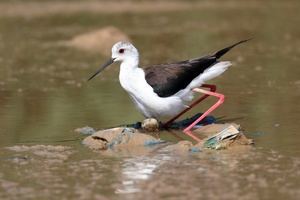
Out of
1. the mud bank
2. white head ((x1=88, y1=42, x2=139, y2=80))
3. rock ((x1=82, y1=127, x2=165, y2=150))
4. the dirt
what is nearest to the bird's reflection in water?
the mud bank

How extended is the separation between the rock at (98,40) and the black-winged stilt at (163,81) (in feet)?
23.6

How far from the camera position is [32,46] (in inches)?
667

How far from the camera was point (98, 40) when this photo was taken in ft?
55.4

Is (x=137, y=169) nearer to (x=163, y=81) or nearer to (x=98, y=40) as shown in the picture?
(x=163, y=81)

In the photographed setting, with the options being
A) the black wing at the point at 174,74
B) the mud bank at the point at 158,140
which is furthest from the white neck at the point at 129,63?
the mud bank at the point at 158,140

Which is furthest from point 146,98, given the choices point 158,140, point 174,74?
point 158,140

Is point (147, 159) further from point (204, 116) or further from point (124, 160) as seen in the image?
point (204, 116)

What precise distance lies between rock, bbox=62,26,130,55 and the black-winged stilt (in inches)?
283

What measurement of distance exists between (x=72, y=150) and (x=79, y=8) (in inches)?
604

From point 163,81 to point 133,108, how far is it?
164 cm

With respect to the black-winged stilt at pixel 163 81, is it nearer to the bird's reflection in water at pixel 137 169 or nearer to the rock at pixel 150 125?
the rock at pixel 150 125

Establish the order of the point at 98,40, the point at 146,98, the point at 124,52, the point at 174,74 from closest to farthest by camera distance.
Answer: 1. the point at 146,98
2. the point at 174,74
3. the point at 124,52
4. the point at 98,40

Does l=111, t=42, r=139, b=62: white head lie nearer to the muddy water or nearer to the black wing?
the black wing

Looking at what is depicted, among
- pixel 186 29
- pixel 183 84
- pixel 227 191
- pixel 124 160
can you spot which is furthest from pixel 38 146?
pixel 186 29
